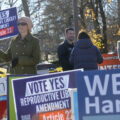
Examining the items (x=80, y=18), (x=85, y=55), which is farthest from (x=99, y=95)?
(x=80, y=18)

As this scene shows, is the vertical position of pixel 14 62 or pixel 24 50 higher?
pixel 24 50

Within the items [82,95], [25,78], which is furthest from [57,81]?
[82,95]

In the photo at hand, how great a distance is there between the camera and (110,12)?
92.0 ft

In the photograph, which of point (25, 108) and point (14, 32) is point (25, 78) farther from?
point (14, 32)

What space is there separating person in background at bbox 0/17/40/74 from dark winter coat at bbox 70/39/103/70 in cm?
102

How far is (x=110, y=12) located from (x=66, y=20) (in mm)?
3486

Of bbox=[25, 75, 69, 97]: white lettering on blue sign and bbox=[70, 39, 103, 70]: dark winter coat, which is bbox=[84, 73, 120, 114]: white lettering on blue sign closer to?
bbox=[25, 75, 69, 97]: white lettering on blue sign

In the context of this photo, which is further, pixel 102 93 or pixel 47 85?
pixel 47 85

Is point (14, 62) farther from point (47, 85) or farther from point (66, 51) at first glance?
point (66, 51)

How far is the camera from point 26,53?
5.84m

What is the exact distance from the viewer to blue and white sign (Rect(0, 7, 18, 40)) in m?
6.46

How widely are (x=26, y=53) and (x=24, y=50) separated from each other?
5 centimetres

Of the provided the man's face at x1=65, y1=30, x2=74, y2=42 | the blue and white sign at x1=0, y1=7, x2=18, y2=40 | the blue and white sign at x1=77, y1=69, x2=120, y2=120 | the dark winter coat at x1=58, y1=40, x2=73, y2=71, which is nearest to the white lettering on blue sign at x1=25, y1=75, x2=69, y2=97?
the blue and white sign at x1=77, y1=69, x2=120, y2=120

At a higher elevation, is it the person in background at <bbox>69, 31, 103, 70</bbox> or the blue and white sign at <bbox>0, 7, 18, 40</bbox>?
the blue and white sign at <bbox>0, 7, 18, 40</bbox>
